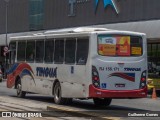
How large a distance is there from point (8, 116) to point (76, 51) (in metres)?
5.25

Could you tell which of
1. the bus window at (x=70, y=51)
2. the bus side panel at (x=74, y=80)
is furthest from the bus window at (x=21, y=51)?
the bus window at (x=70, y=51)

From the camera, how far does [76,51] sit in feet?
67.5

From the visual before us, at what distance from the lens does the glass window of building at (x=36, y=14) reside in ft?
195

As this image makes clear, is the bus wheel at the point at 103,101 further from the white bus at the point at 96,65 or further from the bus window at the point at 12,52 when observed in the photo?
the bus window at the point at 12,52

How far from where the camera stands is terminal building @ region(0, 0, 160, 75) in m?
39.8

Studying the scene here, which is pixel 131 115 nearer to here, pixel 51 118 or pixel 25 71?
pixel 51 118

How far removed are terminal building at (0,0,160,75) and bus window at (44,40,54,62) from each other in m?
15.5

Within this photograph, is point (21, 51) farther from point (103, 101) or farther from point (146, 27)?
point (146, 27)

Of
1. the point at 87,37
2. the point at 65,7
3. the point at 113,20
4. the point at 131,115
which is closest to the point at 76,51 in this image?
the point at 87,37

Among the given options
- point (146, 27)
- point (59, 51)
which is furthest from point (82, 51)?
point (146, 27)

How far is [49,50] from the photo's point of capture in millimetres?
22703

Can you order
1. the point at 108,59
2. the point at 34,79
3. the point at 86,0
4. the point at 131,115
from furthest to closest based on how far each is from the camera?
the point at 86,0, the point at 34,79, the point at 108,59, the point at 131,115

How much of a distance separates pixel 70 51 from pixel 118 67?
7.49 ft

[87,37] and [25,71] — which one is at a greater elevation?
[87,37]
